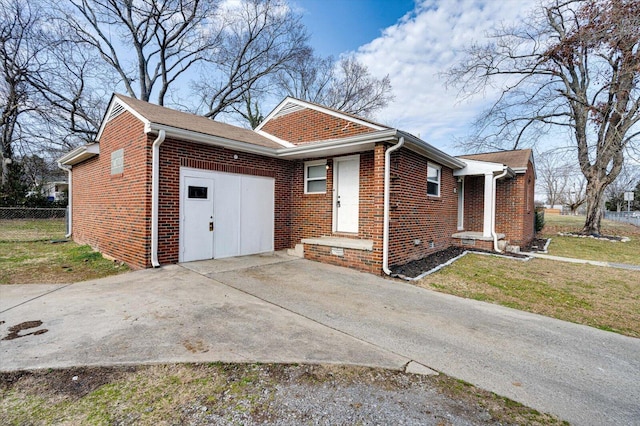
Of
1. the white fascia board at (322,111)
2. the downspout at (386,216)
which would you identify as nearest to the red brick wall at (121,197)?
the white fascia board at (322,111)

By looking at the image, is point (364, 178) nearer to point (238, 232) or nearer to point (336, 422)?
point (238, 232)

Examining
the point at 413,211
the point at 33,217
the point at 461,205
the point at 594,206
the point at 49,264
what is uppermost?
the point at 594,206

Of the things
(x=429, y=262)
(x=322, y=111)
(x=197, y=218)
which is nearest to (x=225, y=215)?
(x=197, y=218)

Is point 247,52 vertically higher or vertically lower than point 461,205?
higher

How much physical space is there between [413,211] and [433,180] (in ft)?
6.96

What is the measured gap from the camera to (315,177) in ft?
29.1

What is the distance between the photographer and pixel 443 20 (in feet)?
34.3

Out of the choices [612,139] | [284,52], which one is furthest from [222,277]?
[284,52]

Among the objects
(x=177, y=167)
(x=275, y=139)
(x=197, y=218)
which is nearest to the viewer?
(x=177, y=167)

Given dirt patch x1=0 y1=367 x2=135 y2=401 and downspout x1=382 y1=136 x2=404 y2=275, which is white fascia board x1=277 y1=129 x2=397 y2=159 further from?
dirt patch x1=0 y1=367 x2=135 y2=401

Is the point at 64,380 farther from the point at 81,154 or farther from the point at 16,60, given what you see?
the point at 16,60

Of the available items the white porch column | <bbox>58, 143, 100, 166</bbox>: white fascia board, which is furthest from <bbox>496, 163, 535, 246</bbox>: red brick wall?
<bbox>58, 143, 100, 166</bbox>: white fascia board

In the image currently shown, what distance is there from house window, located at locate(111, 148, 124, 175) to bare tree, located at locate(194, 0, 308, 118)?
58.5 ft

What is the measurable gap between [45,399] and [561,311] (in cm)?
652
